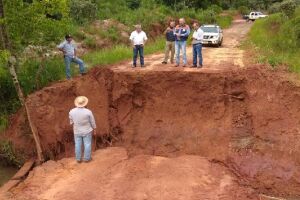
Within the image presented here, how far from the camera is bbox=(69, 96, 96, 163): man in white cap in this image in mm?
12102

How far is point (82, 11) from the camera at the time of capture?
29.5 metres

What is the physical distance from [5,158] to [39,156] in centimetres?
171

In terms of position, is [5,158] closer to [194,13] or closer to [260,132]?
[260,132]

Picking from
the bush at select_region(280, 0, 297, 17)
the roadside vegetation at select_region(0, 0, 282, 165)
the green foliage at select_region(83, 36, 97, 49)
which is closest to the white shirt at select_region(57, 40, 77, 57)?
the roadside vegetation at select_region(0, 0, 282, 165)

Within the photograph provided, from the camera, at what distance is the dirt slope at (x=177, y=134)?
1139 cm

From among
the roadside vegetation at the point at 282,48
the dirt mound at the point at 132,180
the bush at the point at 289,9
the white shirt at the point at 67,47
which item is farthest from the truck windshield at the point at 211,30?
the dirt mound at the point at 132,180

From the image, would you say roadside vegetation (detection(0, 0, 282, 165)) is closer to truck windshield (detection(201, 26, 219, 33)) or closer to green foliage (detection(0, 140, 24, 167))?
green foliage (detection(0, 140, 24, 167))

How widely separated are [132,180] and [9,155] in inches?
217

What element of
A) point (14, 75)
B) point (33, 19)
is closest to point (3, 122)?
point (14, 75)

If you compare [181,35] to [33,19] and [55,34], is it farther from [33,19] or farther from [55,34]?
[33,19]

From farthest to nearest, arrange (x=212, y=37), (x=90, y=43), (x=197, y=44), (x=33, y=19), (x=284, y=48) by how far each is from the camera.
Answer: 1. (x=90, y=43)
2. (x=212, y=37)
3. (x=284, y=48)
4. (x=197, y=44)
5. (x=33, y=19)

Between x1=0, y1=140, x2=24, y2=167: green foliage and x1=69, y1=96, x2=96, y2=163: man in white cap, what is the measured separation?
11.0 ft

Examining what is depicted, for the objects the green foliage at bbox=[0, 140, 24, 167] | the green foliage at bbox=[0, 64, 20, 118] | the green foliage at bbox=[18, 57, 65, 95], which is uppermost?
the green foliage at bbox=[18, 57, 65, 95]

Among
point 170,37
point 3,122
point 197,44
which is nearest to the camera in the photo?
point 3,122
